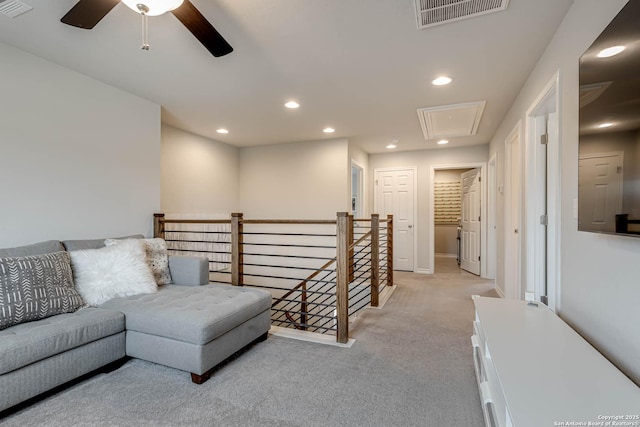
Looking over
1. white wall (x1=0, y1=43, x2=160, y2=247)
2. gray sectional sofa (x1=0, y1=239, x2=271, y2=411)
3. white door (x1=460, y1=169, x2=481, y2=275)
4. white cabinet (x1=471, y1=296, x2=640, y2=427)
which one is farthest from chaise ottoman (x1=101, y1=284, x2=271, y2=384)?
white door (x1=460, y1=169, x2=481, y2=275)

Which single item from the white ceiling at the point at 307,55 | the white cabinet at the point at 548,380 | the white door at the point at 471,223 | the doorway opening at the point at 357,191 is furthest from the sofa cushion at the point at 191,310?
the white door at the point at 471,223

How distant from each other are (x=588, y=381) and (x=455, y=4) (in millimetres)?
1948

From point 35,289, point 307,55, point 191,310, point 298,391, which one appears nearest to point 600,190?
point 298,391

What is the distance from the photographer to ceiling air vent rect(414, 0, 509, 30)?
1.75 m

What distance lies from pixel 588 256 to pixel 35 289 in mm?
3223

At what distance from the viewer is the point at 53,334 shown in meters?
1.75

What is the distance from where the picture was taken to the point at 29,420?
1.58 m

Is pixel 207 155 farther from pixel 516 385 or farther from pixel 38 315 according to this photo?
pixel 516 385

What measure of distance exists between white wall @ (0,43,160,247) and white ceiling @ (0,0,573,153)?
7.3 inches

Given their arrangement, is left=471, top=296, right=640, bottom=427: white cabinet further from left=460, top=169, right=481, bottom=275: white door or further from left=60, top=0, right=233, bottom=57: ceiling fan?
left=460, top=169, right=481, bottom=275: white door

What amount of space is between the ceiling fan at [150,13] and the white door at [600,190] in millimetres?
2003

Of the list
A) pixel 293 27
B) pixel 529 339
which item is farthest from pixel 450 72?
pixel 529 339

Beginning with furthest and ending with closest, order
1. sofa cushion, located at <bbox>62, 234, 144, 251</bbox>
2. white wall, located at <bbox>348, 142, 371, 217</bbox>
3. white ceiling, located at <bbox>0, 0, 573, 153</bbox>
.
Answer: white wall, located at <bbox>348, 142, 371, 217</bbox> → sofa cushion, located at <bbox>62, 234, 144, 251</bbox> → white ceiling, located at <bbox>0, 0, 573, 153</bbox>

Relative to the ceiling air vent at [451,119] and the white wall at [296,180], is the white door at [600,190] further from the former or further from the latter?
the white wall at [296,180]
